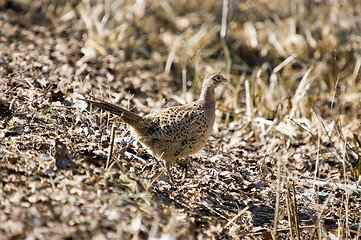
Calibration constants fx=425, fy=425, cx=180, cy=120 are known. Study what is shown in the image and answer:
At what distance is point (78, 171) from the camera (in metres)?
3.92

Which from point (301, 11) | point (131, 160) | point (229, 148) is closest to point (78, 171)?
point (131, 160)

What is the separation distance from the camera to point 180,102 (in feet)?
23.2

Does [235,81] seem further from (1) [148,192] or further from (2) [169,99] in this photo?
(1) [148,192]

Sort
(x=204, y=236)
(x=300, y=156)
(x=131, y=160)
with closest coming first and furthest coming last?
(x=204, y=236) < (x=131, y=160) < (x=300, y=156)

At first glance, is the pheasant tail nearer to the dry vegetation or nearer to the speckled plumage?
the speckled plumage

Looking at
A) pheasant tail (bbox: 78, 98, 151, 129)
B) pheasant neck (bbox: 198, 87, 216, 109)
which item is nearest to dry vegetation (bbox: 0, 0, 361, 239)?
pheasant tail (bbox: 78, 98, 151, 129)

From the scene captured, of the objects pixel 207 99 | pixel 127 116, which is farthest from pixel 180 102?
pixel 127 116

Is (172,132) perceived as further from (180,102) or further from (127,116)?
(180,102)

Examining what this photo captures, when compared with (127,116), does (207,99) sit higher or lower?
lower

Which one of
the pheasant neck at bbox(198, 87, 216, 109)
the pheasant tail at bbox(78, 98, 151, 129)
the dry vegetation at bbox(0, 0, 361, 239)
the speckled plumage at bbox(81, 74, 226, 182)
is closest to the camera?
the dry vegetation at bbox(0, 0, 361, 239)

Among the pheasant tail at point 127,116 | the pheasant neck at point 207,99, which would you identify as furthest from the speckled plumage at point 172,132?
the pheasant neck at point 207,99

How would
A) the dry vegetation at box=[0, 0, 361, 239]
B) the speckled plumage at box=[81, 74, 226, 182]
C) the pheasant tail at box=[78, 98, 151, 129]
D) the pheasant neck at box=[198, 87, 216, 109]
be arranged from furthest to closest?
1. the pheasant neck at box=[198, 87, 216, 109]
2. the speckled plumage at box=[81, 74, 226, 182]
3. the pheasant tail at box=[78, 98, 151, 129]
4. the dry vegetation at box=[0, 0, 361, 239]

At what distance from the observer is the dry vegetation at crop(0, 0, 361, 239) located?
11.8 feet

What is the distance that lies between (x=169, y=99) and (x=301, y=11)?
13.7ft
